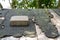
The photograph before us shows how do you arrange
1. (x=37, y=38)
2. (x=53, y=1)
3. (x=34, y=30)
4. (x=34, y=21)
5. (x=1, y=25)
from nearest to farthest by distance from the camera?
(x=37, y=38), (x=34, y=30), (x=1, y=25), (x=34, y=21), (x=53, y=1)

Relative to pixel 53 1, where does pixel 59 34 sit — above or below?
above

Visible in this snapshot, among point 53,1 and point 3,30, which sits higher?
point 3,30

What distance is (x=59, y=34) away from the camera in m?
2.03

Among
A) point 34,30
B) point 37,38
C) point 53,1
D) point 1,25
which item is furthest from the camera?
point 53,1

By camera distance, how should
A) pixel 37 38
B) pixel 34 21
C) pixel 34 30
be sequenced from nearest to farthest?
pixel 37 38, pixel 34 30, pixel 34 21

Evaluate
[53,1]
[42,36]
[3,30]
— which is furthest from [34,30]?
[53,1]

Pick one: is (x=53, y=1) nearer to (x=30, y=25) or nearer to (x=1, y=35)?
(x=30, y=25)

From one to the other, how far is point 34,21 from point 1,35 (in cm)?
81

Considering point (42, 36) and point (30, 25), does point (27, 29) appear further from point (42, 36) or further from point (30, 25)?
point (42, 36)

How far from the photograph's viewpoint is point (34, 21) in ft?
8.66

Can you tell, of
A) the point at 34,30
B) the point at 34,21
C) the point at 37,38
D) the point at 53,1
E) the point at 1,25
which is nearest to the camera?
the point at 37,38

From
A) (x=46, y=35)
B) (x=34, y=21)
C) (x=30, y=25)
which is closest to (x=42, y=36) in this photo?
(x=46, y=35)

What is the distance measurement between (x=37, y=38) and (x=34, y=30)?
294 mm

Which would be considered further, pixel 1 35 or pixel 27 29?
pixel 27 29
